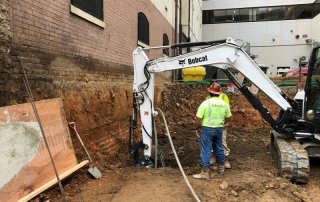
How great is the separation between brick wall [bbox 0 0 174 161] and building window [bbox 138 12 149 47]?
75 centimetres

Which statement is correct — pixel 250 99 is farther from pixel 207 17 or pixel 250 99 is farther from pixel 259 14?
pixel 207 17

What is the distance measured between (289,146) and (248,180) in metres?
1.19

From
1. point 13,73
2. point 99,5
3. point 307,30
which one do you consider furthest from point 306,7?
point 13,73

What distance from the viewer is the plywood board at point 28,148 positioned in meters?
5.23

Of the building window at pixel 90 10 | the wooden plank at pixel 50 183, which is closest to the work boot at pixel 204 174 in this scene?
the wooden plank at pixel 50 183

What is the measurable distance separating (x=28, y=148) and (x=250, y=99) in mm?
4590

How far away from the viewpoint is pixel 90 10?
8.88 metres

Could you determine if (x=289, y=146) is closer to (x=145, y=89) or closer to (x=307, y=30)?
(x=145, y=89)

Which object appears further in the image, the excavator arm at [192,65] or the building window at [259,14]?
the building window at [259,14]

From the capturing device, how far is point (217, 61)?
764cm

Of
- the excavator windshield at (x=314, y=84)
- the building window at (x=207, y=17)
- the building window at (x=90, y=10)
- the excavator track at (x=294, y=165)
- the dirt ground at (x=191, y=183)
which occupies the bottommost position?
the dirt ground at (x=191, y=183)

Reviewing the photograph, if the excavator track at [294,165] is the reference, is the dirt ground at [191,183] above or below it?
below

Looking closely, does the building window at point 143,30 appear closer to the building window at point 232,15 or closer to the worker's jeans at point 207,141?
the worker's jeans at point 207,141

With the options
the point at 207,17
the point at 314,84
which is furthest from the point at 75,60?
the point at 207,17
